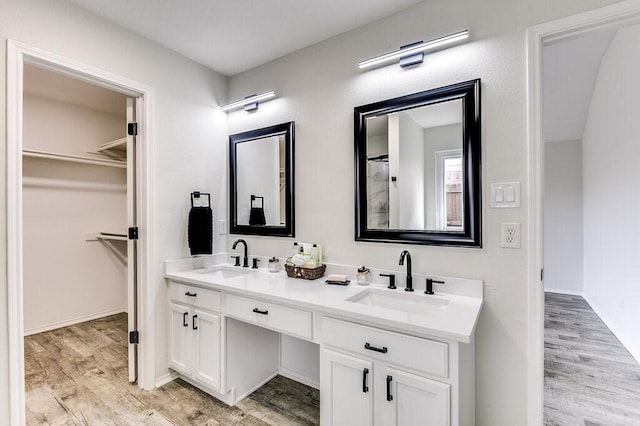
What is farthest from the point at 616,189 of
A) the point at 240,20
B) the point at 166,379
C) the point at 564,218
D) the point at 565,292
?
the point at 166,379

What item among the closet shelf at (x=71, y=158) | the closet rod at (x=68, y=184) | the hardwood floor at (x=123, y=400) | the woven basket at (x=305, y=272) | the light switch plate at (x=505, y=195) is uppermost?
the closet shelf at (x=71, y=158)

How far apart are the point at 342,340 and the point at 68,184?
12.4 feet

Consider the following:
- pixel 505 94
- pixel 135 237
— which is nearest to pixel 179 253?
pixel 135 237

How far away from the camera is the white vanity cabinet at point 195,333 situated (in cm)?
209

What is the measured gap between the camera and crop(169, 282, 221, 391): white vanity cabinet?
2088 mm

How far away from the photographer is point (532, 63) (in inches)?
62.6

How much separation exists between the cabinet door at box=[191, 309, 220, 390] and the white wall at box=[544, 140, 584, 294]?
4.97 metres

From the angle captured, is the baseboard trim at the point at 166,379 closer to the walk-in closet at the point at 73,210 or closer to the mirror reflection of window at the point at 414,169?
the walk-in closet at the point at 73,210

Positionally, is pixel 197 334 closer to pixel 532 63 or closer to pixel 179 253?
pixel 179 253

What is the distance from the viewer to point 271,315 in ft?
5.92

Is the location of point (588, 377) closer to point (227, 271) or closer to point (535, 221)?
point (535, 221)

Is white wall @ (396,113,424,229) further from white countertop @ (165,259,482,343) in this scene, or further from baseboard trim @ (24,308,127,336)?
baseboard trim @ (24,308,127,336)

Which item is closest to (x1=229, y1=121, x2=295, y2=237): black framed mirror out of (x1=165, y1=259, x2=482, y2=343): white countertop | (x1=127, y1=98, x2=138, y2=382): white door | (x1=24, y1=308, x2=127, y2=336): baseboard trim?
(x1=165, y1=259, x2=482, y2=343): white countertop

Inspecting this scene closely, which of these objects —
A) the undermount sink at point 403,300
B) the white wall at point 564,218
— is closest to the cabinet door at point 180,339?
the undermount sink at point 403,300
